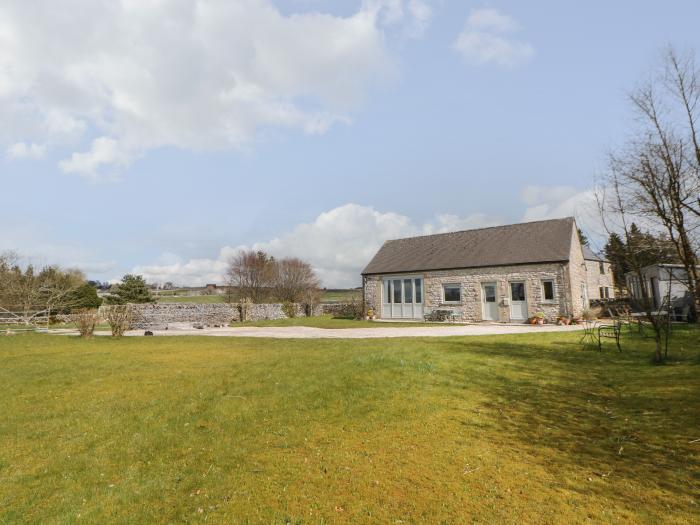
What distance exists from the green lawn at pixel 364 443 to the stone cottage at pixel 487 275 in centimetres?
1459

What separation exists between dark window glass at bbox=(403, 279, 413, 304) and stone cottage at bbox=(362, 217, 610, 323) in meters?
0.08

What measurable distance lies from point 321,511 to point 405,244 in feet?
98.9

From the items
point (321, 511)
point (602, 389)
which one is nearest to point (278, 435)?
point (321, 511)

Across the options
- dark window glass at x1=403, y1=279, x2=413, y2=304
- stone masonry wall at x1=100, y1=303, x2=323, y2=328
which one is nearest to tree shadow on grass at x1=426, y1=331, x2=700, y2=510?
dark window glass at x1=403, y1=279, x2=413, y2=304

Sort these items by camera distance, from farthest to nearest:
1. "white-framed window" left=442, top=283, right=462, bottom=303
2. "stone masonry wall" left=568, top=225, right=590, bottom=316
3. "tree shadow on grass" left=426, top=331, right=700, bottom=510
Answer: "white-framed window" left=442, top=283, right=462, bottom=303 → "stone masonry wall" left=568, top=225, right=590, bottom=316 → "tree shadow on grass" left=426, top=331, right=700, bottom=510

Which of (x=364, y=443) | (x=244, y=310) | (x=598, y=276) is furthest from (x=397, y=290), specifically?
(x=364, y=443)

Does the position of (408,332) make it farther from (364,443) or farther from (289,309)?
(289,309)

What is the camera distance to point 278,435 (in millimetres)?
5641

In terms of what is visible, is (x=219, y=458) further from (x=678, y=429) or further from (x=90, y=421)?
(x=678, y=429)

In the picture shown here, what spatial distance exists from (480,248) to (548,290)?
5.60 m

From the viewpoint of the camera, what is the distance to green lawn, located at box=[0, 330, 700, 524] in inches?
149

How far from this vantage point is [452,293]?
2750 cm

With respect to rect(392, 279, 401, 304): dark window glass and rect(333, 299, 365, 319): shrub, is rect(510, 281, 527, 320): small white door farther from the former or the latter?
rect(333, 299, 365, 319): shrub

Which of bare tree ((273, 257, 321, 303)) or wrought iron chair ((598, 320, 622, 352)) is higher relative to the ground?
bare tree ((273, 257, 321, 303))
